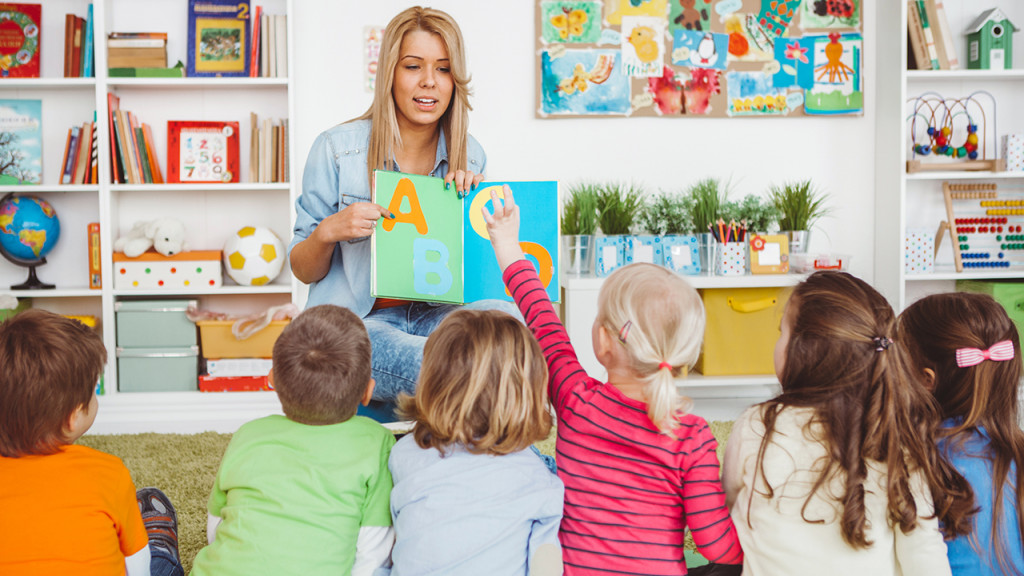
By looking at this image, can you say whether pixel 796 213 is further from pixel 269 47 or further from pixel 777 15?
pixel 269 47

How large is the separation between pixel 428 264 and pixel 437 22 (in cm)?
52

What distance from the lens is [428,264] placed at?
5.28 feet

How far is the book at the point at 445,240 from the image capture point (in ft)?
5.12

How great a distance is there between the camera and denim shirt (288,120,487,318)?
5.53 ft

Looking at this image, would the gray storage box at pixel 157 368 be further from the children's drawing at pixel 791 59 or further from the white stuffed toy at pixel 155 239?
the children's drawing at pixel 791 59

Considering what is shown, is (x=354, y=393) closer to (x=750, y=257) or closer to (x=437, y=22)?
(x=437, y=22)

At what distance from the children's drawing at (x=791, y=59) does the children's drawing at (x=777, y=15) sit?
0.16 ft

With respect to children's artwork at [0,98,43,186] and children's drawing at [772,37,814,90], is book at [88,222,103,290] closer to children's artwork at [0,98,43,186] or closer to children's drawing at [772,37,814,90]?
children's artwork at [0,98,43,186]

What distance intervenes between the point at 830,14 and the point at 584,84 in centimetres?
106

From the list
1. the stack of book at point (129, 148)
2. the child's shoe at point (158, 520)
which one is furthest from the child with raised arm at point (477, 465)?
the stack of book at point (129, 148)

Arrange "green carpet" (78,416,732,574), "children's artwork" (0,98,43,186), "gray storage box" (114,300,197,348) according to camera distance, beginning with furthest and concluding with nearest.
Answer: "children's artwork" (0,98,43,186) → "gray storage box" (114,300,197,348) → "green carpet" (78,416,732,574)

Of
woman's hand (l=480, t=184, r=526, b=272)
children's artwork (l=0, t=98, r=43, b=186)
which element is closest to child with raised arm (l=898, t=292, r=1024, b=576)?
woman's hand (l=480, t=184, r=526, b=272)

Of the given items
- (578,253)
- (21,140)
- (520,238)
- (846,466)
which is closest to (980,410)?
(846,466)

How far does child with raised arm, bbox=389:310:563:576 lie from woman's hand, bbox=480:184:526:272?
328 mm
